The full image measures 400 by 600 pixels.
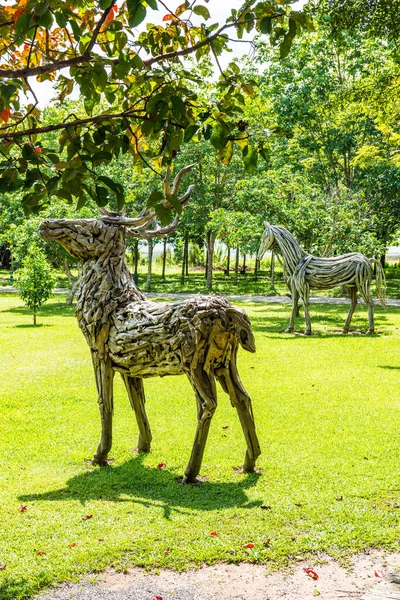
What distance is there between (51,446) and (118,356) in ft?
6.16

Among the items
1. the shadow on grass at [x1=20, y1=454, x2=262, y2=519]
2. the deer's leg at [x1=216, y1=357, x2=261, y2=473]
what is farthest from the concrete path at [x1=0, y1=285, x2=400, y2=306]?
the deer's leg at [x1=216, y1=357, x2=261, y2=473]

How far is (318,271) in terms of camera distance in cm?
1650

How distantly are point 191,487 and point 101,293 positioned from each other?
83.8 inches

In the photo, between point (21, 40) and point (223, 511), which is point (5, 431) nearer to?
point (223, 511)

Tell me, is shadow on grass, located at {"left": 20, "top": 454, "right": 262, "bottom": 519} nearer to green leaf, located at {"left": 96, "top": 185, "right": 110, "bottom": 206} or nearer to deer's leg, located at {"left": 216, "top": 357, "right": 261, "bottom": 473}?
deer's leg, located at {"left": 216, "top": 357, "right": 261, "bottom": 473}

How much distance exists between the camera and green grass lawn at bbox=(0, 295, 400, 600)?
16.0 feet

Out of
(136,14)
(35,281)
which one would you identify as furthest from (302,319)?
(136,14)

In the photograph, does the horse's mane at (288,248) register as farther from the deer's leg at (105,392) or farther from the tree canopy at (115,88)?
the tree canopy at (115,88)

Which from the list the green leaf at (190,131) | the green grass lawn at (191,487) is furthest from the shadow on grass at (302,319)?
the green leaf at (190,131)

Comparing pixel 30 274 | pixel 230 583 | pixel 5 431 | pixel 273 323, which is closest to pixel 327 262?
pixel 273 323

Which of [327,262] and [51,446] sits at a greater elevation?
[327,262]

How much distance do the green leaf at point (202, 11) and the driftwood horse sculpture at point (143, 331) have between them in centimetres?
169

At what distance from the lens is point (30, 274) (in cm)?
1911

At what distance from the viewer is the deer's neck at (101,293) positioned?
657cm
